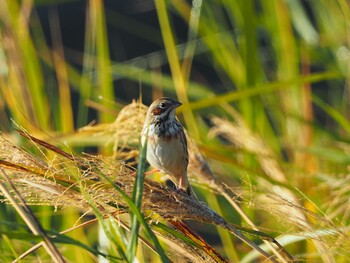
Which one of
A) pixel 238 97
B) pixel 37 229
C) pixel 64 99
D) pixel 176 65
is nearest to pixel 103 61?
pixel 176 65

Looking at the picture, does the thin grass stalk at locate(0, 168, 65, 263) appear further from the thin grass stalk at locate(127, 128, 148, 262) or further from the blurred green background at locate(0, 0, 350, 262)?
the blurred green background at locate(0, 0, 350, 262)

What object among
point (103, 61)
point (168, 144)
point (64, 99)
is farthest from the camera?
point (64, 99)

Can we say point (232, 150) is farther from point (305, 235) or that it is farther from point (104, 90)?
point (305, 235)

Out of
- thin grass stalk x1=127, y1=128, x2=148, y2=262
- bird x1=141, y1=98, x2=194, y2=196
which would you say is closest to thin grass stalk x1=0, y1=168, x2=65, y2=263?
thin grass stalk x1=127, y1=128, x2=148, y2=262

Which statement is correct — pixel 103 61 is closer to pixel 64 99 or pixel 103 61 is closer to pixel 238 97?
pixel 64 99

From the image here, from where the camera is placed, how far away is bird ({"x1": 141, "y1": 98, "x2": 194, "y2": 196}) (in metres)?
2.51

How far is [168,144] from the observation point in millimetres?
2555

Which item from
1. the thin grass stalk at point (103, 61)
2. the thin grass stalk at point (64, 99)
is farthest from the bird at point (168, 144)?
the thin grass stalk at point (64, 99)

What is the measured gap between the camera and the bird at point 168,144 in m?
2.51

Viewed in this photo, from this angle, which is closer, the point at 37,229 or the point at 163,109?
the point at 37,229

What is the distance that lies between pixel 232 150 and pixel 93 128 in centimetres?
54

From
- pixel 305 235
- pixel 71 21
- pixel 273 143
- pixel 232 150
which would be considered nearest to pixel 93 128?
pixel 232 150

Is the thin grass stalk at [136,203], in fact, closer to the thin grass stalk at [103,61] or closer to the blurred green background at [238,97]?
the blurred green background at [238,97]

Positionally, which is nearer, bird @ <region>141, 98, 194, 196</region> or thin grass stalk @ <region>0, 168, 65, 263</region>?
thin grass stalk @ <region>0, 168, 65, 263</region>
